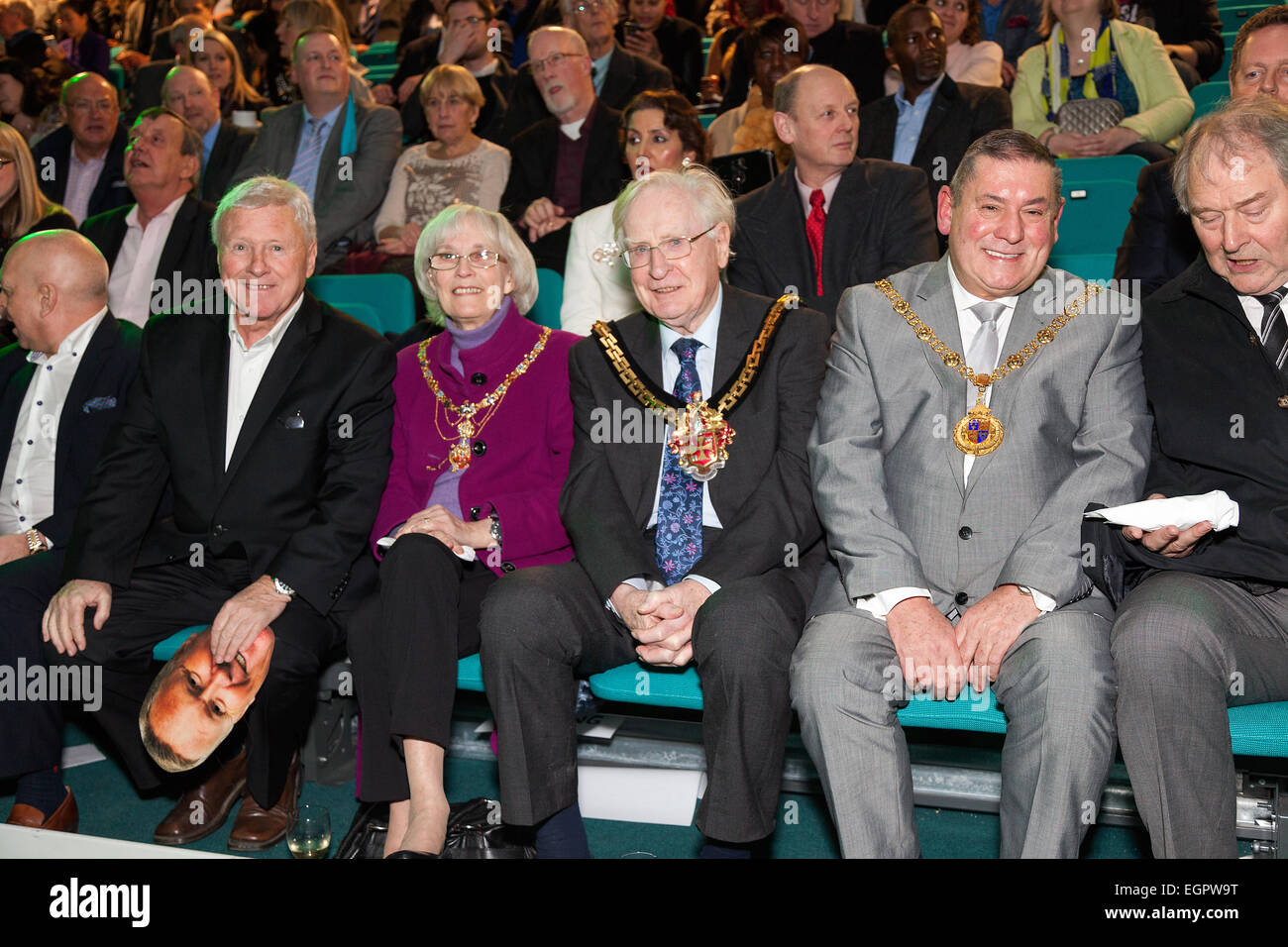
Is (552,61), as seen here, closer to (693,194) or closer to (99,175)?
(693,194)

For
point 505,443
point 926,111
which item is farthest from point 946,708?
point 926,111

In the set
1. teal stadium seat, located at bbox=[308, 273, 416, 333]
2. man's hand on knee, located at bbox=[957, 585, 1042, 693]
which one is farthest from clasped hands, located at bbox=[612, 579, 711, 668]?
teal stadium seat, located at bbox=[308, 273, 416, 333]

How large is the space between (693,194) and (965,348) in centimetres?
70

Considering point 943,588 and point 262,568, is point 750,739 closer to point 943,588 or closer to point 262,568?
point 943,588

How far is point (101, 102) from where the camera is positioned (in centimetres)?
575

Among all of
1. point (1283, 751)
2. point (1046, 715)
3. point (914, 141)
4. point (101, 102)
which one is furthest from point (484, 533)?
point (101, 102)

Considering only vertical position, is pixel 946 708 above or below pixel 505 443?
below

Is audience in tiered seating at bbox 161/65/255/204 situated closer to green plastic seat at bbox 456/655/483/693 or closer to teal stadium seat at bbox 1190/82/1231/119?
green plastic seat at bbox 456/655/483/693

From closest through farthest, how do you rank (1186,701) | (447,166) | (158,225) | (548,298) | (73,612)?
(1186,701), (73,612), (548,298), (158,225), (447,166)

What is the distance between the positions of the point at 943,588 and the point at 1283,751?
0.66 meters

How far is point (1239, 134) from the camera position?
2.31 meters

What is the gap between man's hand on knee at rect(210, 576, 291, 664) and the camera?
8.83ft

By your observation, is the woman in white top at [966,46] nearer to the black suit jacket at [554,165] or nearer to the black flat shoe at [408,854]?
the black suit jacket at [554,165]

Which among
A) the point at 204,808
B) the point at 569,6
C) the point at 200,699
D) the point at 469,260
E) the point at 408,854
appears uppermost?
the point at 569,6
